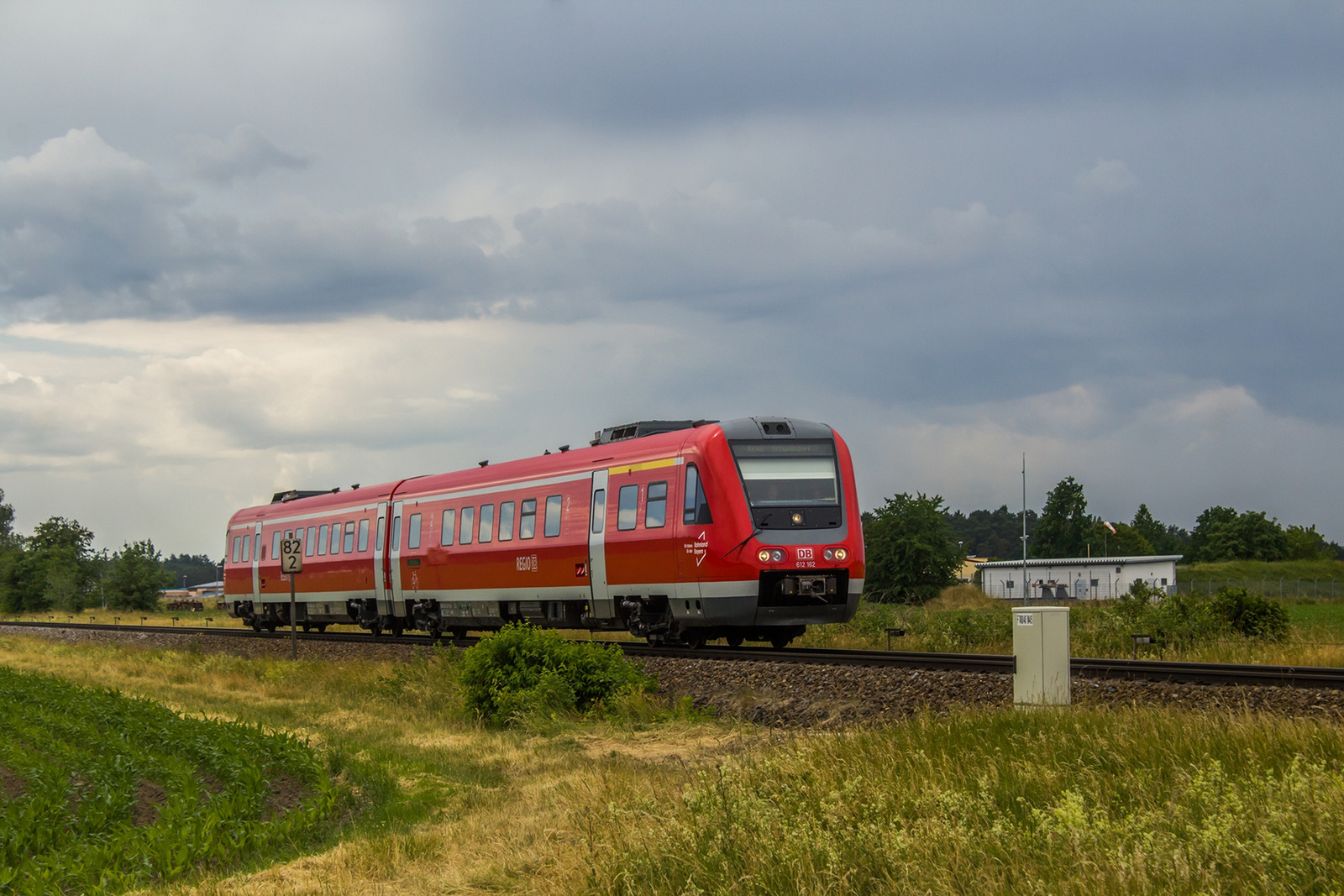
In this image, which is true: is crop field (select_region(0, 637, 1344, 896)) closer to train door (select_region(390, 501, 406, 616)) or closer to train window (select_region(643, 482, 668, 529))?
train window (select_region(643, 482, 668, 529))

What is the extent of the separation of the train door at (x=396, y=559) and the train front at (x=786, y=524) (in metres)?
13.4

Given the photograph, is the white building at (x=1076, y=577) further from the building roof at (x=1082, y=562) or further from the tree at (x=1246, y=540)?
the tree at (x=1246, y=540)

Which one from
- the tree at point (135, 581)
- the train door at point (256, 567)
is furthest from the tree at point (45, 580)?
the train door at point (256, 567)

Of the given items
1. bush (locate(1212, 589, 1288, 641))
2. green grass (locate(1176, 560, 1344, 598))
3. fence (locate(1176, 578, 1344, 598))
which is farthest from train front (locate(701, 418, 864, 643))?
green grass (locate(1176, 560, 1344, 598))

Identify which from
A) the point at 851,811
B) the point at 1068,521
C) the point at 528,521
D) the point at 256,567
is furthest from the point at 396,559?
the point at 1068,521

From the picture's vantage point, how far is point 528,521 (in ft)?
81.1

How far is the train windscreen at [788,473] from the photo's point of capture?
19.5m

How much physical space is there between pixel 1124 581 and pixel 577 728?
71666 mm

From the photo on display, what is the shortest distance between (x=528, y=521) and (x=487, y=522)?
6.50 feet

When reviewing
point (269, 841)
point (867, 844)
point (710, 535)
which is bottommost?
point (269, 841)

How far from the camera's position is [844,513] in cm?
1995

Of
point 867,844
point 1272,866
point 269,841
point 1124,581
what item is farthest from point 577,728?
point 1124,581

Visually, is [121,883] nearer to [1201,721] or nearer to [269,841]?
[269,841]

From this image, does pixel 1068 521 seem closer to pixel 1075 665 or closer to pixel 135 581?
pixel 135 581
